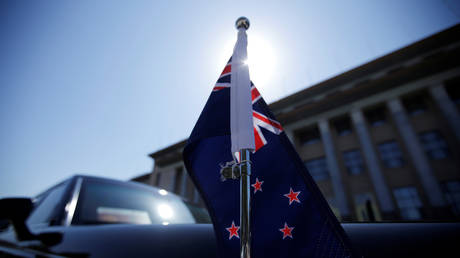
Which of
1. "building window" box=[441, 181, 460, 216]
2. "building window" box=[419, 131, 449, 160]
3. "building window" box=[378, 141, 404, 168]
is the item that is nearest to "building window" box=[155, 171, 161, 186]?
"building window" box=[378, 141, 404, 168]

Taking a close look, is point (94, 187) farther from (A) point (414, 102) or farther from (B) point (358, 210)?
(A) point (414, 102)

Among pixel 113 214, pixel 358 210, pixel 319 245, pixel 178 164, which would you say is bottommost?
pixel 319 245

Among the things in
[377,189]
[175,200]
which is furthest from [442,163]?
[175,200]

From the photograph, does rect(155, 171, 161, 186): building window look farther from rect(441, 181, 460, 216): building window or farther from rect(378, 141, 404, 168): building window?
rect(441, 181, 460, 216): building window

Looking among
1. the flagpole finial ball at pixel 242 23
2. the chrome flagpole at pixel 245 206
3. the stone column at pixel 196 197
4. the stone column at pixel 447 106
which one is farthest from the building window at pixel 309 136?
the chrome flagpole at pixel 245 206

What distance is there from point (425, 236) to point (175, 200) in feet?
8.88

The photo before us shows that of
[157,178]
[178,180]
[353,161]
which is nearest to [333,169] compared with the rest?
[353,161]

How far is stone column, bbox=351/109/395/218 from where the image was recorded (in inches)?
617

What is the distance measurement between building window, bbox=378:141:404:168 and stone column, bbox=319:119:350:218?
3703mm

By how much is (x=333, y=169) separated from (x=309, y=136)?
194 inches

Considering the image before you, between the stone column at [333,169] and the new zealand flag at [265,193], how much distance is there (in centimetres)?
1901

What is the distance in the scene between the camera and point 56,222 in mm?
1632

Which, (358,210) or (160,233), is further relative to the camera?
(358,210)

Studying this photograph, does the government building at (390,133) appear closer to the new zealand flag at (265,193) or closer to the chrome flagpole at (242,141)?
the new zealand flag at (265,193)
